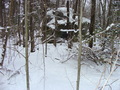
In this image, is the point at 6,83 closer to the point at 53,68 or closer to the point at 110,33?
the point at 53,68

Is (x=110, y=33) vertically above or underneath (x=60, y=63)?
above

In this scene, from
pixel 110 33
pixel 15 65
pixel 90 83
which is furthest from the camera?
pixel 110 33

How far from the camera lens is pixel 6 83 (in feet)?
10.7

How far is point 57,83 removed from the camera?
10.1ft

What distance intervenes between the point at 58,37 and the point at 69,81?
5842 mm

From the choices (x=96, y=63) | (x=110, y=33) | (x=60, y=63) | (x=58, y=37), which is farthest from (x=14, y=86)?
(x=58, y=37)

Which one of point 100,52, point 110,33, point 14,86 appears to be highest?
point 110,33

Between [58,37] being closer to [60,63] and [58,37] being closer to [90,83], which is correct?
[60,63]

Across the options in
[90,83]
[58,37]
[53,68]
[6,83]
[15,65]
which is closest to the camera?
[90,83]

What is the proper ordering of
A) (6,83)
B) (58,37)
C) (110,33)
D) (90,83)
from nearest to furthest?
(90,83) < (6,83) < (110,33) < (58,37)

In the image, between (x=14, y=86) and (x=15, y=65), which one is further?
(x=15, y=65)

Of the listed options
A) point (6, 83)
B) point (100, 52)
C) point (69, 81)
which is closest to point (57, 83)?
point (69, 81)

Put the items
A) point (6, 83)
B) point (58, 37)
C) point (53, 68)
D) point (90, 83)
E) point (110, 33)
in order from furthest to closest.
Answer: point (58, 37) < point (110, 33) < point (53, 68) < point (6, 83) < point (90, 83)

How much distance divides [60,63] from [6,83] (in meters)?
1.55
